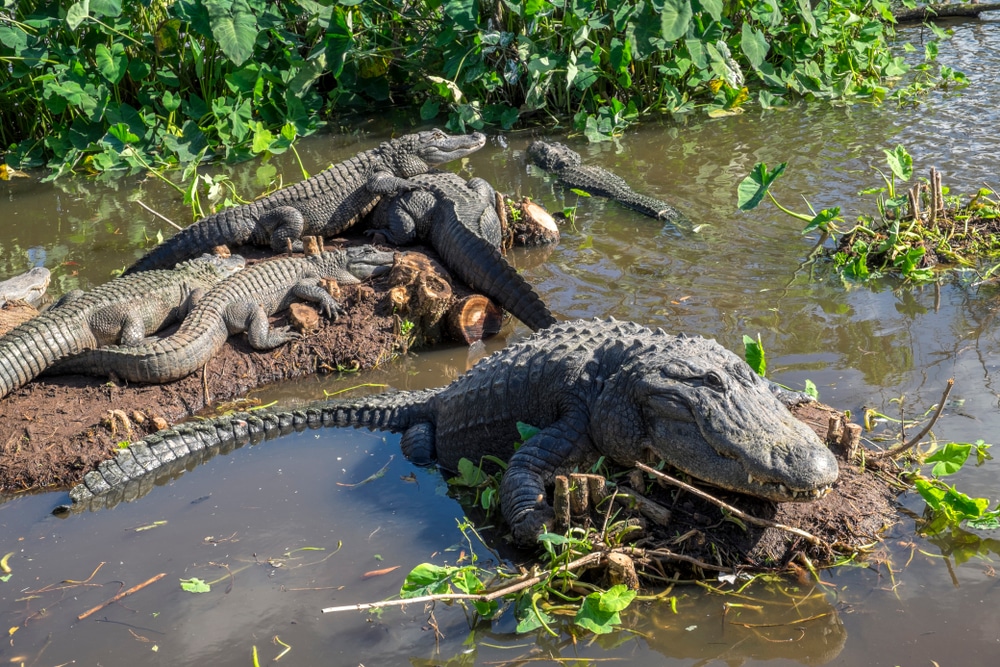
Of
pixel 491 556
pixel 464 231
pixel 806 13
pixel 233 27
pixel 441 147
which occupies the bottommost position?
pixel 491 556

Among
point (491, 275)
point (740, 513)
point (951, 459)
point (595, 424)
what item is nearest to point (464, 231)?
point (491, 275)

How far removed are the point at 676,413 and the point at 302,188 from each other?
203 inches

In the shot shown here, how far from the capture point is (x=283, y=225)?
7883mm

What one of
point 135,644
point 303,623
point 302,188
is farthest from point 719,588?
point 302,188

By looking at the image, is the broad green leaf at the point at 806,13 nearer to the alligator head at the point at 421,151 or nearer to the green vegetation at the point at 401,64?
the green vegetation at the point at 401,64

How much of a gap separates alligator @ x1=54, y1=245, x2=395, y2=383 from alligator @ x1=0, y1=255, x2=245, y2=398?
21cm

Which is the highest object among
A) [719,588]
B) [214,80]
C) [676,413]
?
[214,80]

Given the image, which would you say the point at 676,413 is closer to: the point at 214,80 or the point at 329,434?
the point at 329,434

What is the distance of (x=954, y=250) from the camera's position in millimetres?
6594

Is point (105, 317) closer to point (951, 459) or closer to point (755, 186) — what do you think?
point (755, 186)

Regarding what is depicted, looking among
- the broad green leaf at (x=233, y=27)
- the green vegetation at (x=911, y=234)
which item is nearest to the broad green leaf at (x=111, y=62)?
the broad green leaf at (x=233, y=27)

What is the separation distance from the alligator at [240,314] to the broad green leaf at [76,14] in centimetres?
438

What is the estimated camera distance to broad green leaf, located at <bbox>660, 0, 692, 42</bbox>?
31.4 feet

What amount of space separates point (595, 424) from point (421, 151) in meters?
5.17
